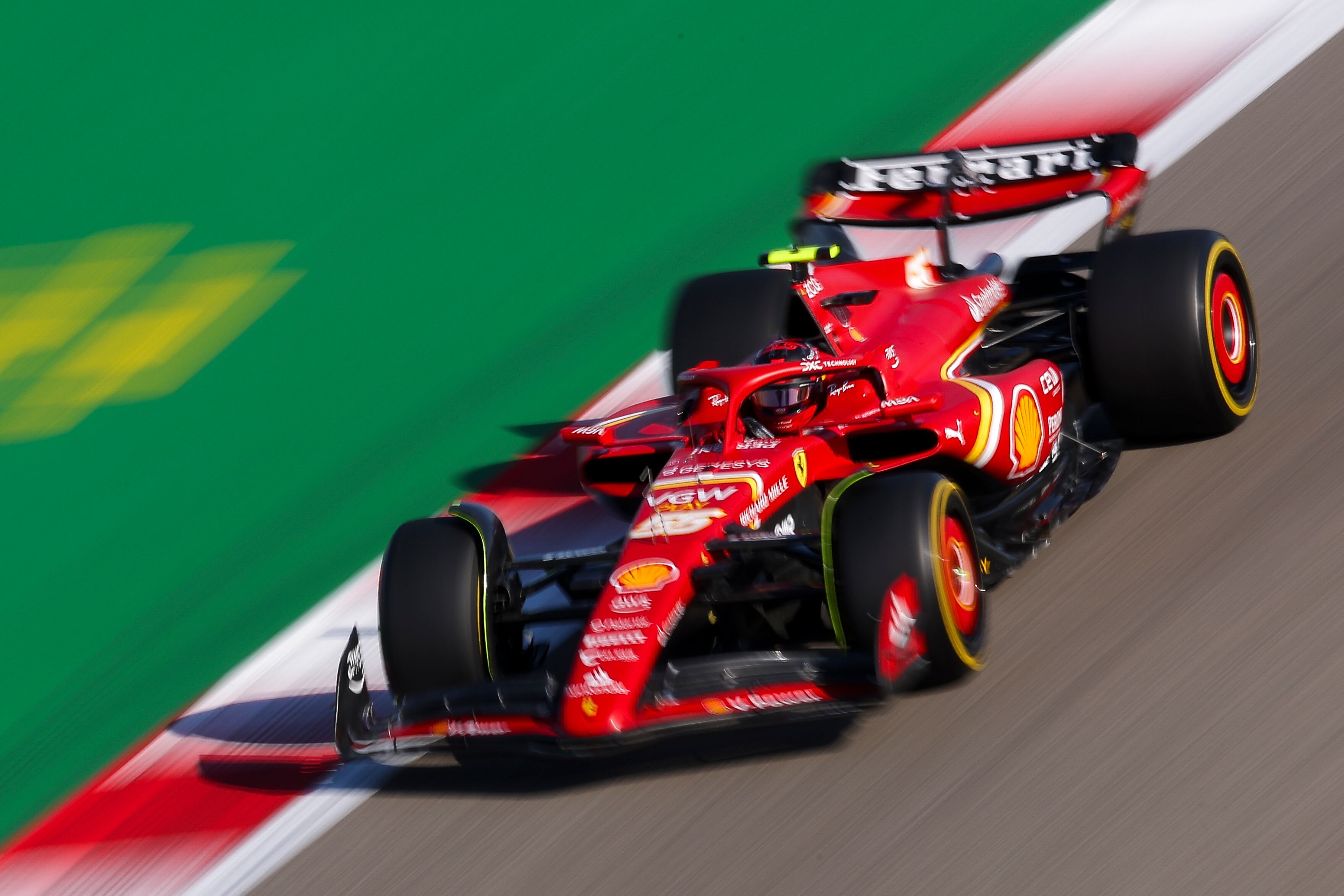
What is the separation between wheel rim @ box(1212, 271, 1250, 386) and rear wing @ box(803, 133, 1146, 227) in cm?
78

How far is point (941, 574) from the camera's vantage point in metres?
4.66

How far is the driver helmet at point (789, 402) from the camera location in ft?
18.6

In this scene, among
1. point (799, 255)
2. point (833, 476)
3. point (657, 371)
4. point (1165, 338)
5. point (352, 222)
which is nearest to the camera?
point (833, 476)

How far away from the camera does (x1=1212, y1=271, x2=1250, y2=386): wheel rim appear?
20.5ft

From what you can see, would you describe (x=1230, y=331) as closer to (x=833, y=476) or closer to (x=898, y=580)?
(x=833, y=476)

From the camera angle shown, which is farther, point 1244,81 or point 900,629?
point 1244,81

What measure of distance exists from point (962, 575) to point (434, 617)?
66.0 inches

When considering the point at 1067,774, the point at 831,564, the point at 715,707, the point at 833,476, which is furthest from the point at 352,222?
the point at 1067,774

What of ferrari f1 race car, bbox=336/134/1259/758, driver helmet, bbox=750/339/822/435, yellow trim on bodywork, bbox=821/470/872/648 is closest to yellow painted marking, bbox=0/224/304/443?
ferrari f1 race car, bbox=336/134/1259/758

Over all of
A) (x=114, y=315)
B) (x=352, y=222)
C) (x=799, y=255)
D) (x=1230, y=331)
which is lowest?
(x=1230, y=331)

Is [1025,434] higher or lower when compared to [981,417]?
lower

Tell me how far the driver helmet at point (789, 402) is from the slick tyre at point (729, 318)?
42.8 inches

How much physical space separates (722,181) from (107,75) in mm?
4593

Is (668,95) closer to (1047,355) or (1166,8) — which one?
(1166,8)
